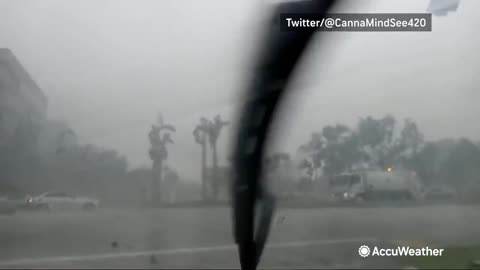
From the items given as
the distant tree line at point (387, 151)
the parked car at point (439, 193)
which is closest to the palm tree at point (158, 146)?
the distant tree line at point (387, 151)

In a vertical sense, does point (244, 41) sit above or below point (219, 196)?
above

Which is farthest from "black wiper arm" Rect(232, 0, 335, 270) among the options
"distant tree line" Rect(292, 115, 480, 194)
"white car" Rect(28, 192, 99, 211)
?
"white car" Rect(28, 192, 99, 211)

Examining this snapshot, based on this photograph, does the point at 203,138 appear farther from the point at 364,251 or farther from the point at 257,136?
the point at 364,251

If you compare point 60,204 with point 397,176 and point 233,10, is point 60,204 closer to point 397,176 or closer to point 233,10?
point 233,10

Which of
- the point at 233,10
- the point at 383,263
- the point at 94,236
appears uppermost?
the point at 233,10

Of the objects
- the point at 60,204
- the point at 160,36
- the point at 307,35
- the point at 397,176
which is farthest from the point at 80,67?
the point at 397,176

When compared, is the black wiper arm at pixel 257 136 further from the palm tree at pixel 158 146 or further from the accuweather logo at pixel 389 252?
the accuweather logo at pixel 389 252
